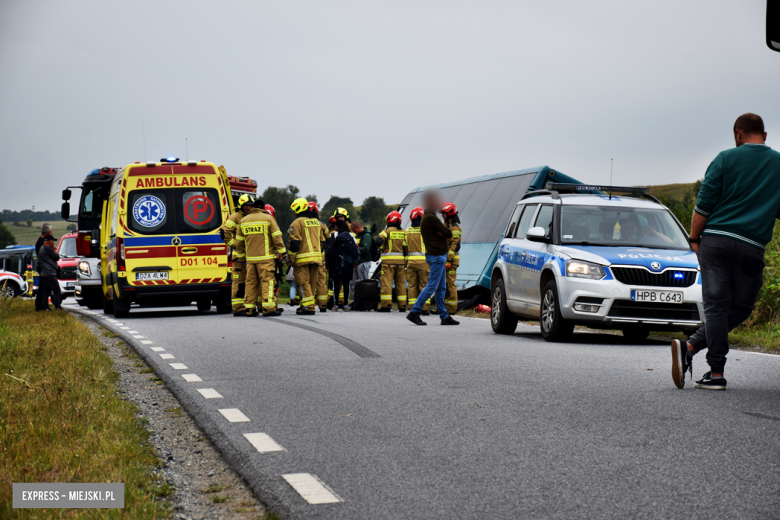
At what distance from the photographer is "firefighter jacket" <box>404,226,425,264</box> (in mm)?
19703

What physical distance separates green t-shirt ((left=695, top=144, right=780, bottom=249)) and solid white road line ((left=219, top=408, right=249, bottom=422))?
3.82 meters

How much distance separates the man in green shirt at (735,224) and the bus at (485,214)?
12.2 metres

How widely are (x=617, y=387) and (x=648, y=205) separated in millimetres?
5824

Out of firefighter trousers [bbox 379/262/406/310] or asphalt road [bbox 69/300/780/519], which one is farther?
firefighter trousers [bbox 379/262/406/310]

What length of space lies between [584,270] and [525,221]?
90.3 inches

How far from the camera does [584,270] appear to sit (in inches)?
456

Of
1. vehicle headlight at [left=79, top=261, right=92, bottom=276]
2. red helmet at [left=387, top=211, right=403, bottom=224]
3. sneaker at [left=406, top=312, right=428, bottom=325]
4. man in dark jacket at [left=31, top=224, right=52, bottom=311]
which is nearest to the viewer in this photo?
sneaker at [left=406, top=312, right=428, bottom=325]

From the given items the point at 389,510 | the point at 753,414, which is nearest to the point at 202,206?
the point at 753,414

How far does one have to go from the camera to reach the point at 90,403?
6754 millimetres

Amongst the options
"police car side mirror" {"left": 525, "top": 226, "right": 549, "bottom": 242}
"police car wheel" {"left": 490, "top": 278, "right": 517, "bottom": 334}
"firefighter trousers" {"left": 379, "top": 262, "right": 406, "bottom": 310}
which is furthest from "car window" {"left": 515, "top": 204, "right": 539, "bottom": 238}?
"firefighter trousers" {"left": 379, "top": 262, "right": 406, "bottom": 310}

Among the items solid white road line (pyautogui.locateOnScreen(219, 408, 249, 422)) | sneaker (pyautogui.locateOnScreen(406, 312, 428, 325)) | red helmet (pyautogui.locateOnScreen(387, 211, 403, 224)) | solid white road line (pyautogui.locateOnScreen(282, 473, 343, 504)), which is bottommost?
sneaker (pyautogui.locateOnScreen(406, 312, 428, 325))

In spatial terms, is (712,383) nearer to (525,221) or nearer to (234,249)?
(525,221)

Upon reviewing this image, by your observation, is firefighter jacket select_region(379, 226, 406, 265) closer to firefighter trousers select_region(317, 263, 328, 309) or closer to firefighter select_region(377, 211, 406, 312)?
firefighter select_region(377, 211, 406, 312)

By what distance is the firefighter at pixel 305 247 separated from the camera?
59.3 feet
